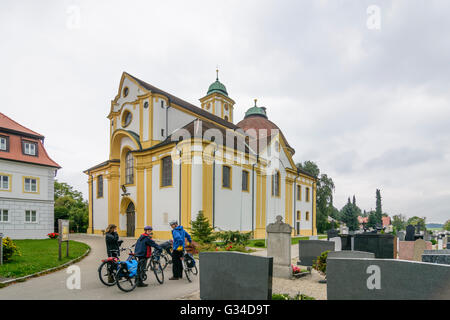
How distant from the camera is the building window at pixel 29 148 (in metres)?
22.9

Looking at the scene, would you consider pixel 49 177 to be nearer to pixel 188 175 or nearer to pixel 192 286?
pixel 188 175

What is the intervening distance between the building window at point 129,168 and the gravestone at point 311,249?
60.4ft

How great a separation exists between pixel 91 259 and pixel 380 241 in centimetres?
1132

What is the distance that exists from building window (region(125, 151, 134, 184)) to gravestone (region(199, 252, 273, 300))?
21412 millimetres

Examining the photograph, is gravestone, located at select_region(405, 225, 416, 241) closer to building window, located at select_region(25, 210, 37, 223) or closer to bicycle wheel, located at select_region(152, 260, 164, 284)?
bicycle wheel, located at select_region(152, 260, 164, 284)

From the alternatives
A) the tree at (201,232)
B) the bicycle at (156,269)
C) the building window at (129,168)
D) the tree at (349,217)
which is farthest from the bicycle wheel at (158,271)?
the tree at (349,217)

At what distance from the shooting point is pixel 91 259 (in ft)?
39.1

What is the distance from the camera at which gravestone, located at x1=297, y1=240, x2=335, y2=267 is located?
10.5 metres

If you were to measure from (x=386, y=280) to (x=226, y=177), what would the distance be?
19.2 meters

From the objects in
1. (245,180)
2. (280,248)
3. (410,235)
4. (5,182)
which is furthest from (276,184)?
(5,182)

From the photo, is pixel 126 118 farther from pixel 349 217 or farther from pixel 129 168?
pixel 349 217

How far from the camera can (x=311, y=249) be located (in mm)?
10859

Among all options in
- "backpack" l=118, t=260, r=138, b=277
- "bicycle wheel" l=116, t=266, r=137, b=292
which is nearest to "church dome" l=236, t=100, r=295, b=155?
"bicycle wheel" l=116, t=266, r=137, b=292
